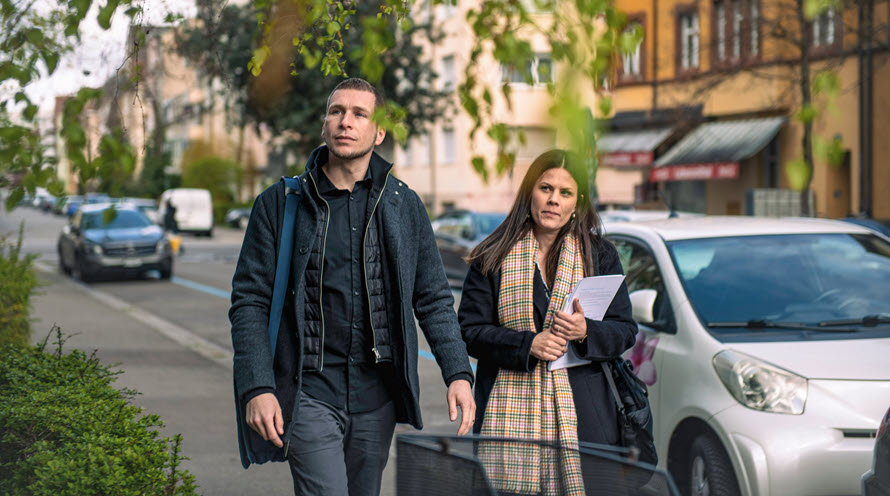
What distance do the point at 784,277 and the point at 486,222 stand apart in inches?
589

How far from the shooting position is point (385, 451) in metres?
3.55

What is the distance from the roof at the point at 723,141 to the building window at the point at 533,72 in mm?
24883

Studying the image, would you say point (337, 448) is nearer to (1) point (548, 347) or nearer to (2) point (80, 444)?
(1) point (548, 347)

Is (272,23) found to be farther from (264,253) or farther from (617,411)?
(617,411)

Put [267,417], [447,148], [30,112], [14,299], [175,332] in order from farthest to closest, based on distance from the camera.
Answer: [447,148] < [175,332] < [14,299] < [267,417] < [30,112]

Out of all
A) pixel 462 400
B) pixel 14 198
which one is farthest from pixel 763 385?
pixel 14 198

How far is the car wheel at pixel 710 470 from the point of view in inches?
192

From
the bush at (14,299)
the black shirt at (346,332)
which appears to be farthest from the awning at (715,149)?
the black shirt at (346,332)

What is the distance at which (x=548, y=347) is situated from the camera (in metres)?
3.66

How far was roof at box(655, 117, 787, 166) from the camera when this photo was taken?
2702 cm

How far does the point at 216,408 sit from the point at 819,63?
760 inches

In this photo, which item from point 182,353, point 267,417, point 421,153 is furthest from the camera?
point 421,153

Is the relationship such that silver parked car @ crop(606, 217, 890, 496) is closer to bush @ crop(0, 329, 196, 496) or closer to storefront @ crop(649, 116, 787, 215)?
bush @ crop(0, 329, 196, 496)

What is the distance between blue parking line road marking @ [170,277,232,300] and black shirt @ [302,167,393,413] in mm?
15797
